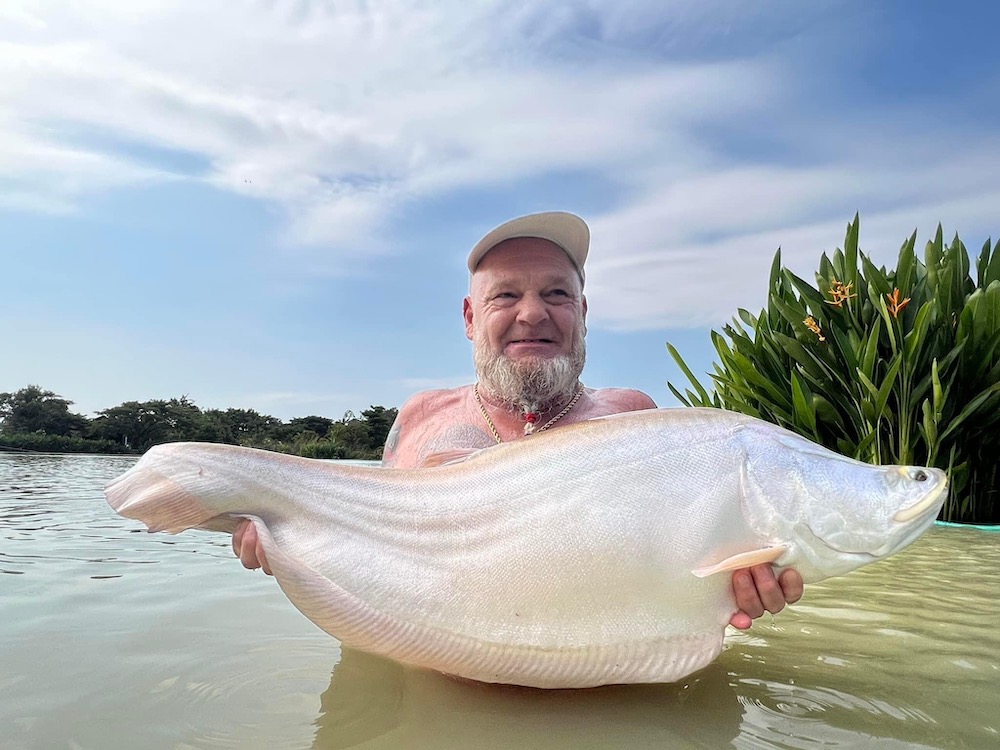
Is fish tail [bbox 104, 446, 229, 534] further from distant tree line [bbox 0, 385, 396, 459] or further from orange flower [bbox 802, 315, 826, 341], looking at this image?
distant tree line [bbox 0, 385, 396, 459]

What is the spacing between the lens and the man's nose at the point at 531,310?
3.02 metres

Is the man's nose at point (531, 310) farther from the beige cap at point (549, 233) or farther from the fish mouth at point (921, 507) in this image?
the fish mouth at point (921, 507)

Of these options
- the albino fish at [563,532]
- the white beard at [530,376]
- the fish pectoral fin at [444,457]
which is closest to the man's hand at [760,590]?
the albino fish at [563,532]

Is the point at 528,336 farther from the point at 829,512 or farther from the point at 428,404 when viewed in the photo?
the point at 829,512

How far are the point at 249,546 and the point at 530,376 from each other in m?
1.43

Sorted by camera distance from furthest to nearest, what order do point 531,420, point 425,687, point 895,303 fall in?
1. point 895,303
2. point 531,420
3. point 425,687

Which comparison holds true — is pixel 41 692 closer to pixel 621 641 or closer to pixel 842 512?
pixel 621 641

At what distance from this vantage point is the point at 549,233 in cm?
305

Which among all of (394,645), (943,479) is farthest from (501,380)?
(943,479)

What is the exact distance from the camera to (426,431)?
3.35m

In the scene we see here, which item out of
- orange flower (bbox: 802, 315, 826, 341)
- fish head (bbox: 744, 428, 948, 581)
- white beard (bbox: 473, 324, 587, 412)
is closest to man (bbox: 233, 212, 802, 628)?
white beard (bbox: 473, 324, 587, 412)

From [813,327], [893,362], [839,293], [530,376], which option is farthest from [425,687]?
[839,293]

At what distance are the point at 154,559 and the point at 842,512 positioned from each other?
4201 mm

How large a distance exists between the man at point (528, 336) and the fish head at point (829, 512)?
1.16 meters
